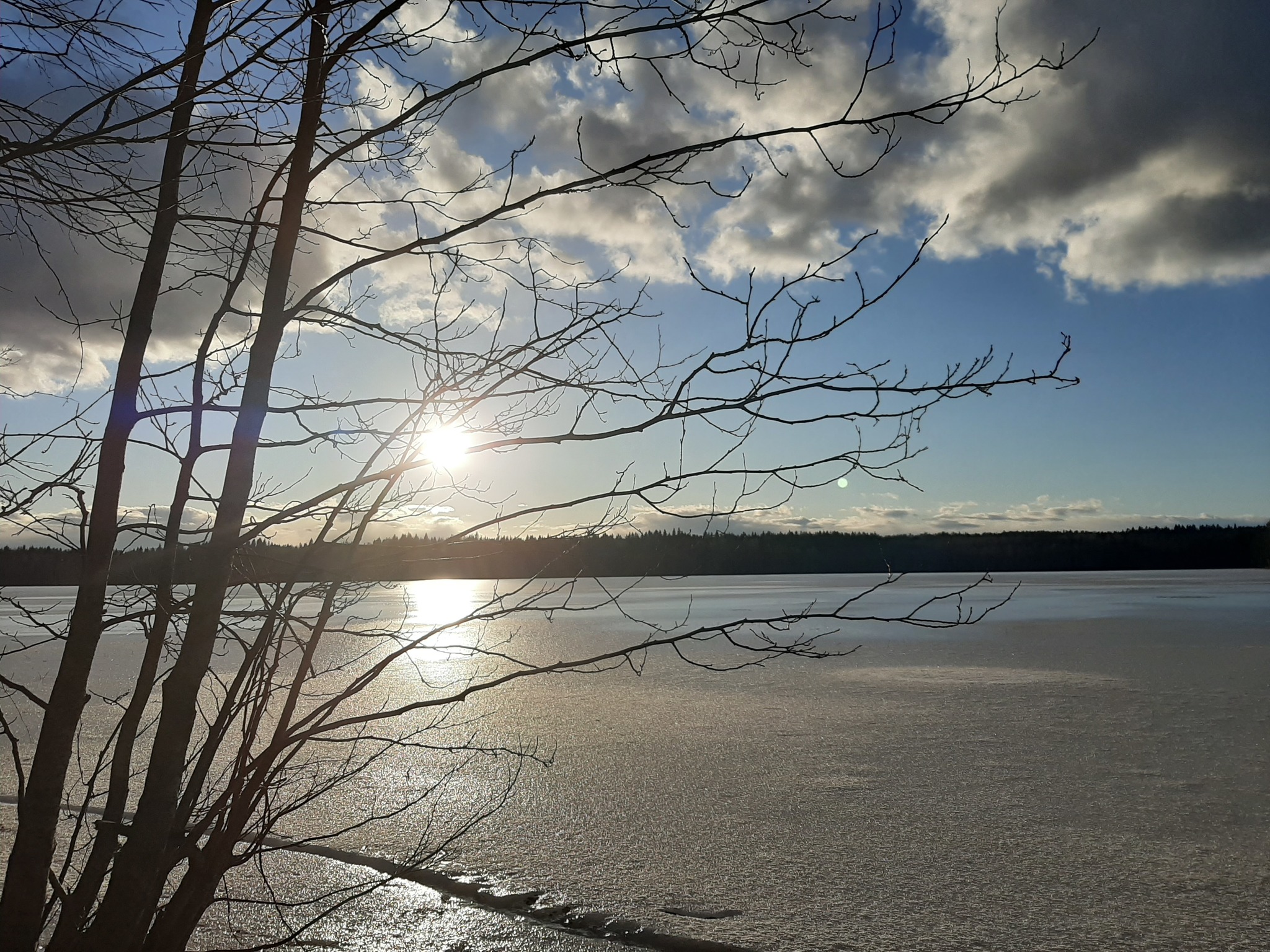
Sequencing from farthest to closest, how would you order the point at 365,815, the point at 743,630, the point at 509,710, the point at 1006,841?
the point at 743,630 < the point at 509,710 < the point at 365,815 < the point at 1006,841

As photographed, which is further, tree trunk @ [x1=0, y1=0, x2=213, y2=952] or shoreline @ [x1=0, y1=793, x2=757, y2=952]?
shoreline @ [x1=0, y1=793, x2=757, y2=952]

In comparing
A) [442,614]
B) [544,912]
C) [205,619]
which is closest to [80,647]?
[205,619]

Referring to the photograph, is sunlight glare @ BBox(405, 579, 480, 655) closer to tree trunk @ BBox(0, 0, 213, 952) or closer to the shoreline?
tree trunk @ BBox(0, 0, 213, 952)

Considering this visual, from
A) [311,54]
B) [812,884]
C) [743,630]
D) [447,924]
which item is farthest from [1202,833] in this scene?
[743,630]

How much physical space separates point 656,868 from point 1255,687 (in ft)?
18.9

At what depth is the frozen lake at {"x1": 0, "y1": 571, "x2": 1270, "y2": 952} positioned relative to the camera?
272 centimetres

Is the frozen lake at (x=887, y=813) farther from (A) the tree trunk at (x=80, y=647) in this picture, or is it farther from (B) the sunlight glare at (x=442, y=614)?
(B) the sunlight glare at (x=442, y=614)

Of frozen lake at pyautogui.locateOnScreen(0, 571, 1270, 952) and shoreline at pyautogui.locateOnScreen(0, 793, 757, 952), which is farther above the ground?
frozen lake at pyautogui.locateOnScreen(0, 571, 1270, 952)

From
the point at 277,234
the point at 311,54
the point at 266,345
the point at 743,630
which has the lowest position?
the point at 743,630

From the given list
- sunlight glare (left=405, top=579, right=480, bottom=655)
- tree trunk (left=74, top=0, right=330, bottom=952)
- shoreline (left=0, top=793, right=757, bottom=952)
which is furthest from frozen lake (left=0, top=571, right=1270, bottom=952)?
sunlight glare (left=405, top=579, right=480, bottom=655)

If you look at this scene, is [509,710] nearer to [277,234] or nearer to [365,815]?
[365,815]

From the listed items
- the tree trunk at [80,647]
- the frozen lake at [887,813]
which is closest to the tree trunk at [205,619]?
the tree trunk at [80,647]

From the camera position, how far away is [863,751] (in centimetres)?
489

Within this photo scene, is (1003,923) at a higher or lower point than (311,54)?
lower
